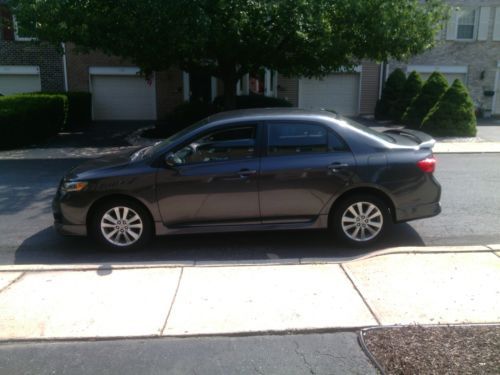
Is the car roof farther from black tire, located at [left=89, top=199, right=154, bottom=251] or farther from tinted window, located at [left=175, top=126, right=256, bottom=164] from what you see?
black tire, located at [left=89, top=199, right=154, bottom=251]

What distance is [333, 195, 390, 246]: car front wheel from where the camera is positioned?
572 centimetres

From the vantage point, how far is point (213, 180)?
556 centimetres

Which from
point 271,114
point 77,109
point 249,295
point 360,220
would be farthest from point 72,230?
point 77,109

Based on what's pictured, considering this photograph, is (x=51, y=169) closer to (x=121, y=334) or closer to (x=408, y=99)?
(x=121, y=334)

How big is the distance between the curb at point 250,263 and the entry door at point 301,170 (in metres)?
0.64

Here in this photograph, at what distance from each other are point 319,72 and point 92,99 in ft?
40.2

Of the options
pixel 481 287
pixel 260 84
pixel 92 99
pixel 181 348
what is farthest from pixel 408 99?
pixel 181 348

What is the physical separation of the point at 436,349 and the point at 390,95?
2014 centimetres

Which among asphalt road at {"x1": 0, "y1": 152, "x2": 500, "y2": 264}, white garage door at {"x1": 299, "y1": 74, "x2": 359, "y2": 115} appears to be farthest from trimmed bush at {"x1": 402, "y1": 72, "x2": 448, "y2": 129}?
asphalt road at {"x1": 0, "y1": 152, "x2": 500, "y2": 264}

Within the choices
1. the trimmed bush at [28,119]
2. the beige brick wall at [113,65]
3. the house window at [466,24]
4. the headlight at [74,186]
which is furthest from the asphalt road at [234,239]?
the house window at [466,24]

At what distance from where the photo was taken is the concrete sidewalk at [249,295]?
3.96 m

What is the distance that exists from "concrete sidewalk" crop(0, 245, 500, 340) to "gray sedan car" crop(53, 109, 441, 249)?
0.63 m

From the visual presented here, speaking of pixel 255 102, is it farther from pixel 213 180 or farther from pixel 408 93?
pixel 213 180

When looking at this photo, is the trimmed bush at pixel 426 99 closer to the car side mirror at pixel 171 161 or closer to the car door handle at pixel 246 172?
the car door handle at pixel 246 172
